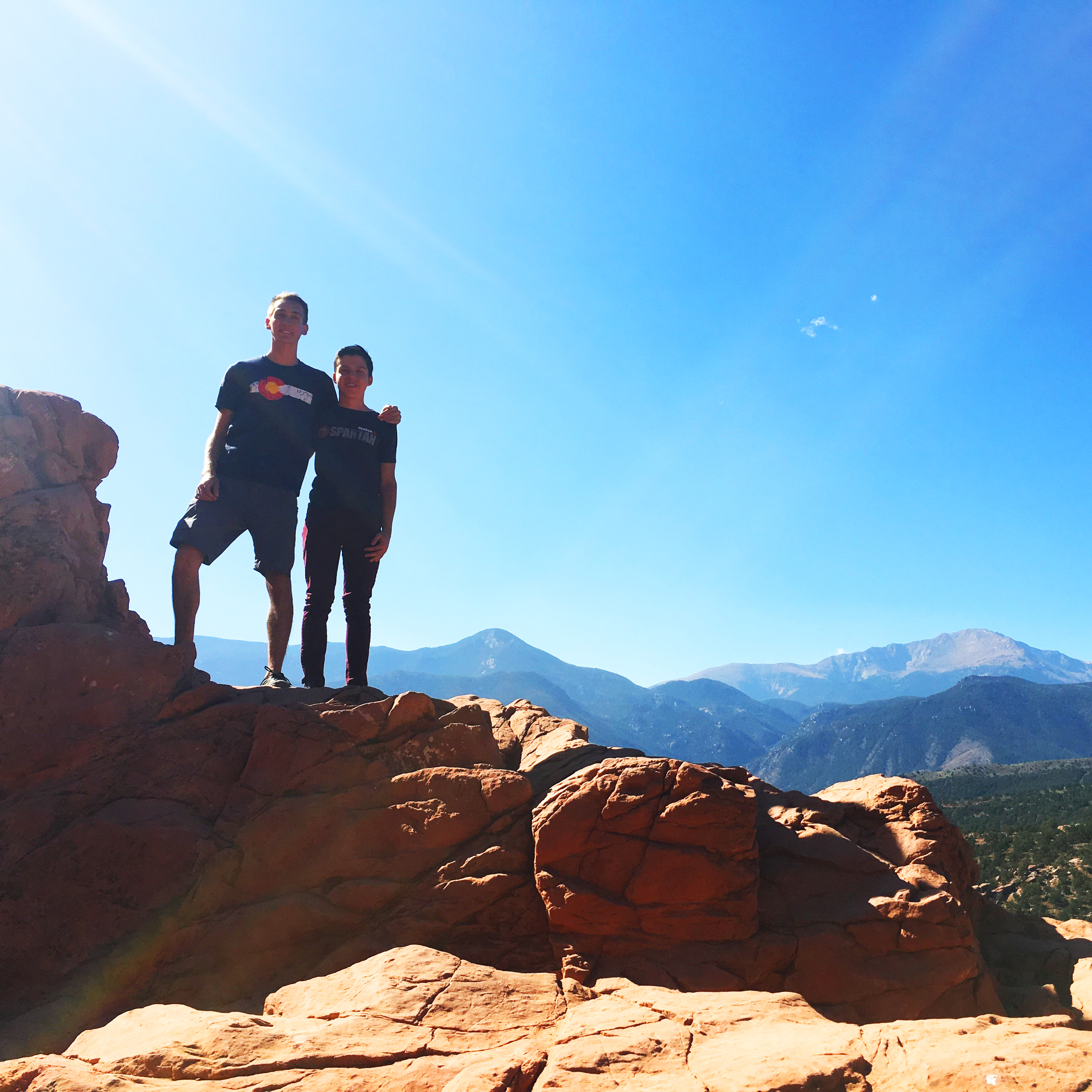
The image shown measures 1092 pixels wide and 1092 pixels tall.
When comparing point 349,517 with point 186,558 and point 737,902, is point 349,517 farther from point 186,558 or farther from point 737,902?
point 737,902

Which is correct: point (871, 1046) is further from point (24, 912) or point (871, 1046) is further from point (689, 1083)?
point (24, 912)

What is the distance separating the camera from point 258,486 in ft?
26.6

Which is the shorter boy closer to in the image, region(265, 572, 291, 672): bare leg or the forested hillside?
region(265, 572, 291, 672): bare leg

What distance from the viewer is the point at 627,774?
6.44 meters

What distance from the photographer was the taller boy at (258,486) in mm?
7801

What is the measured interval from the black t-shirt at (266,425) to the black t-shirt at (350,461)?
7.9 inches

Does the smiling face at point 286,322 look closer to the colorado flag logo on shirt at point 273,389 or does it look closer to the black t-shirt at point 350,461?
the colorado flag logo on shirt at point 273,389

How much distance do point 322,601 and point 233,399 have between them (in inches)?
100

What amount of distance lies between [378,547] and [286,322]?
115 inches

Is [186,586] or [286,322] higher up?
[286,322]

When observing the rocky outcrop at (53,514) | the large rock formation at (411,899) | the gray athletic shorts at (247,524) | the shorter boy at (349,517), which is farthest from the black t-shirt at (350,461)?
the rocky outcrop at (53,514)

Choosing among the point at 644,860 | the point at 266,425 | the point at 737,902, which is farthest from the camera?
the point at 266,425

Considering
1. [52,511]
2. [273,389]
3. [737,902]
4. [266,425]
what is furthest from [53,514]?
[737,902]

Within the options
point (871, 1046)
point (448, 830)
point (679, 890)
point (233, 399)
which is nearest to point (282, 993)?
point (448, 830)
